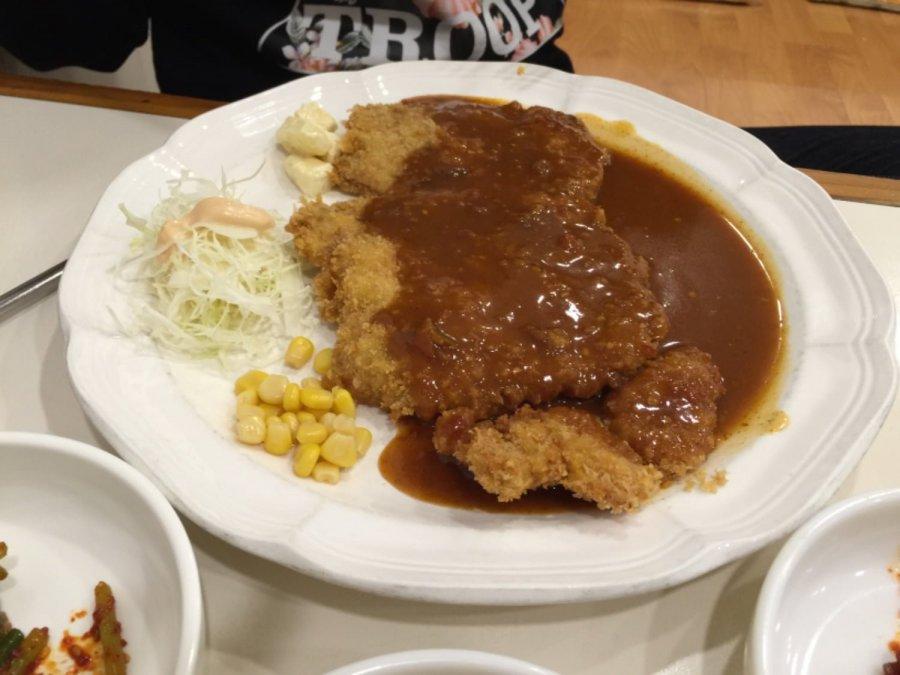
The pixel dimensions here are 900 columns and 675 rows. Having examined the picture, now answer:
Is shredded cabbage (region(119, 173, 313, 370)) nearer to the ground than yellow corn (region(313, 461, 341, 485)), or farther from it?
farther from it

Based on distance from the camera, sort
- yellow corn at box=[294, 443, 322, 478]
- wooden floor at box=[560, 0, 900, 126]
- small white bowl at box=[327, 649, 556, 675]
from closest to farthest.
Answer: small white bowl at box=[327, 649, 556, 675] → yellow corn at box=[294, 443, 322, 478] → wooden floor at box=[560, 0, 900, 126]

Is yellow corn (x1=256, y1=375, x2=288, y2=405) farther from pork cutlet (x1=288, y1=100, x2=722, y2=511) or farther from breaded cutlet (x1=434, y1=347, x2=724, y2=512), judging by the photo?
breaded cutlet (x1=434, y1=347, x2=724, y2=512)

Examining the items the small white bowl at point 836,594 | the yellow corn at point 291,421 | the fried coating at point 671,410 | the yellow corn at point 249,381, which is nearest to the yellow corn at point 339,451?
the yellow corn at point 291,421

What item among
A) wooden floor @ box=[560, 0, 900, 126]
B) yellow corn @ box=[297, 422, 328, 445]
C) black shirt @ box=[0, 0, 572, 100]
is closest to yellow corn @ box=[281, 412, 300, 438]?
yellow corn @ box=[297, 422, 328, 445]

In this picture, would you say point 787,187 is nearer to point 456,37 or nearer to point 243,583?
point 456,37

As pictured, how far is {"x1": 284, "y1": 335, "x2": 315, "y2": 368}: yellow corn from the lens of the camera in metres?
2.23

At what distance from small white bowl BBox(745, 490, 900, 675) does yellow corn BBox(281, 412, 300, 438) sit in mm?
1211

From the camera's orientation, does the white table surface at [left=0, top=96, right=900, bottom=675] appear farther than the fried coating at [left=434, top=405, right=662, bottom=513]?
No

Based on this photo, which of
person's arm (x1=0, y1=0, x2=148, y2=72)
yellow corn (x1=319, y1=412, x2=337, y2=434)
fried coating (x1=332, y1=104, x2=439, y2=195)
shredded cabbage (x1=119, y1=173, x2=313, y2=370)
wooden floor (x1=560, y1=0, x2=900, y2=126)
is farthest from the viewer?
wooden floor (x1=560, y1=0, x2=900, y2=126)

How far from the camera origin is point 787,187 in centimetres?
266

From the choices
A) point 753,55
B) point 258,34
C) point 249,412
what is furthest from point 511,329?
point 753,55

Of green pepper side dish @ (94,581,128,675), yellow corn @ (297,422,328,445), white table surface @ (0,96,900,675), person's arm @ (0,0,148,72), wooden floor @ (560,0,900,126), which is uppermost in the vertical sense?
person's arm @ (0,0,148,72)

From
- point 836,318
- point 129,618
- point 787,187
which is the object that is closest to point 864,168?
point 787,187

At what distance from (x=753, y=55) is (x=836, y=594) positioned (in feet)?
19.4
